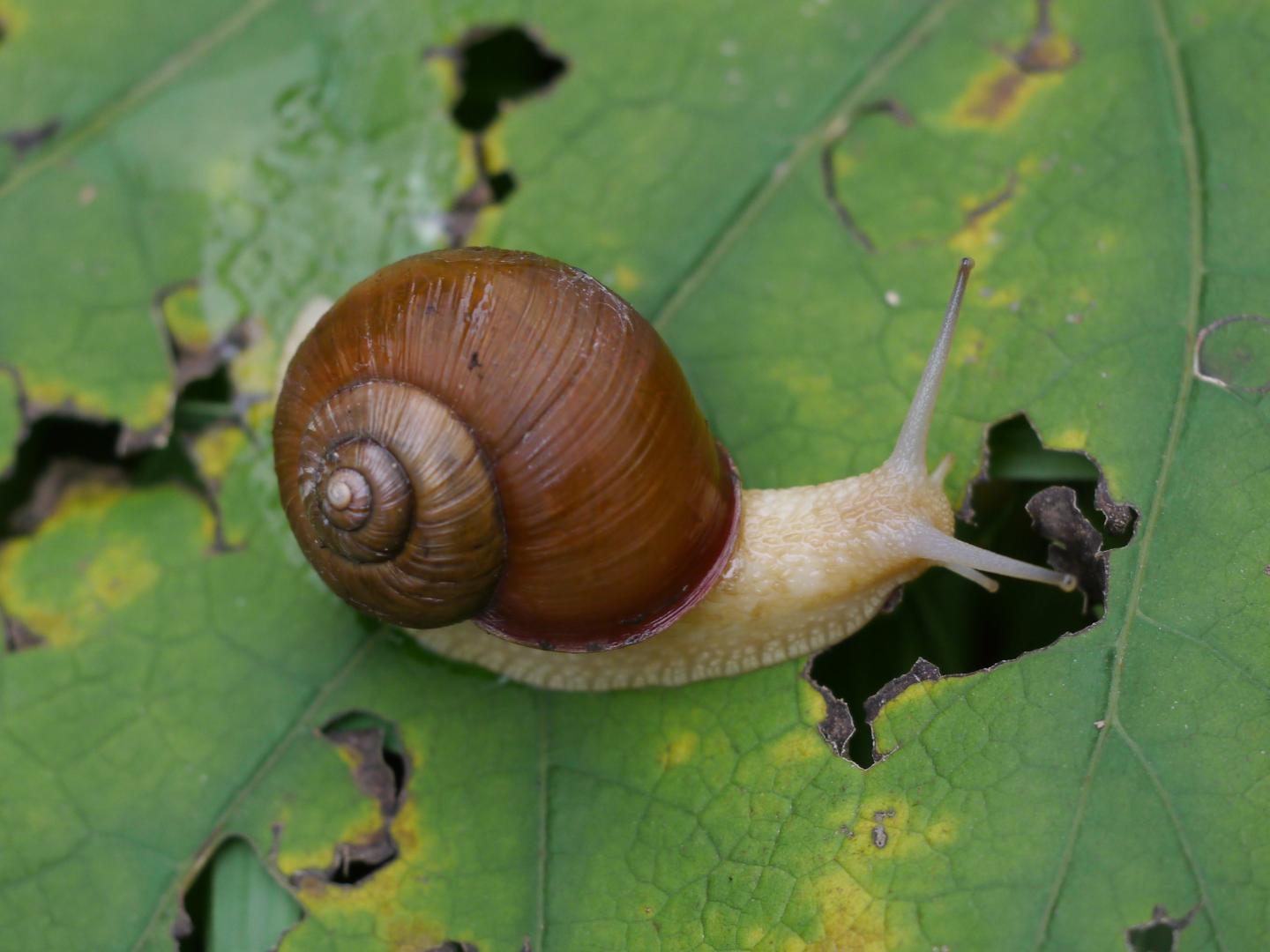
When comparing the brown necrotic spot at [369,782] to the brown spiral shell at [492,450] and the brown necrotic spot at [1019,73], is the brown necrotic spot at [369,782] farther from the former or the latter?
the brown necrotic spot at [1019,73]

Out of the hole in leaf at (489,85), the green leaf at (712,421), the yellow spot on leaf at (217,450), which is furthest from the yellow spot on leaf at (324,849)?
the hole in leaf at (489,85)

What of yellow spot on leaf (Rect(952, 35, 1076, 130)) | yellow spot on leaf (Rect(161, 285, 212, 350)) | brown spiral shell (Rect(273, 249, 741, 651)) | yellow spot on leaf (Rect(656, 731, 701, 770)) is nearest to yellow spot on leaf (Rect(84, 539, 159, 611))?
yellow spot on leaf (Rect(161, 285, 212, 350))

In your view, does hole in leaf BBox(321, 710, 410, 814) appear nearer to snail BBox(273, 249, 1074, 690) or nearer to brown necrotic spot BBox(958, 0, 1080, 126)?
snail BBox(273, 249, 1074, 690)

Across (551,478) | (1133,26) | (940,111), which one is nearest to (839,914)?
(551,478)

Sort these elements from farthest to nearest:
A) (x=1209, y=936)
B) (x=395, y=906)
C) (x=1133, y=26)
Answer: (x=1133, y=26)
(x=395, y=906)
(x=1209, y=936)

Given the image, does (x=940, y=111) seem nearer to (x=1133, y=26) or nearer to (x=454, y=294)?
(x=1133, y=26)

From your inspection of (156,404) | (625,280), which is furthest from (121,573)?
(625,280)
